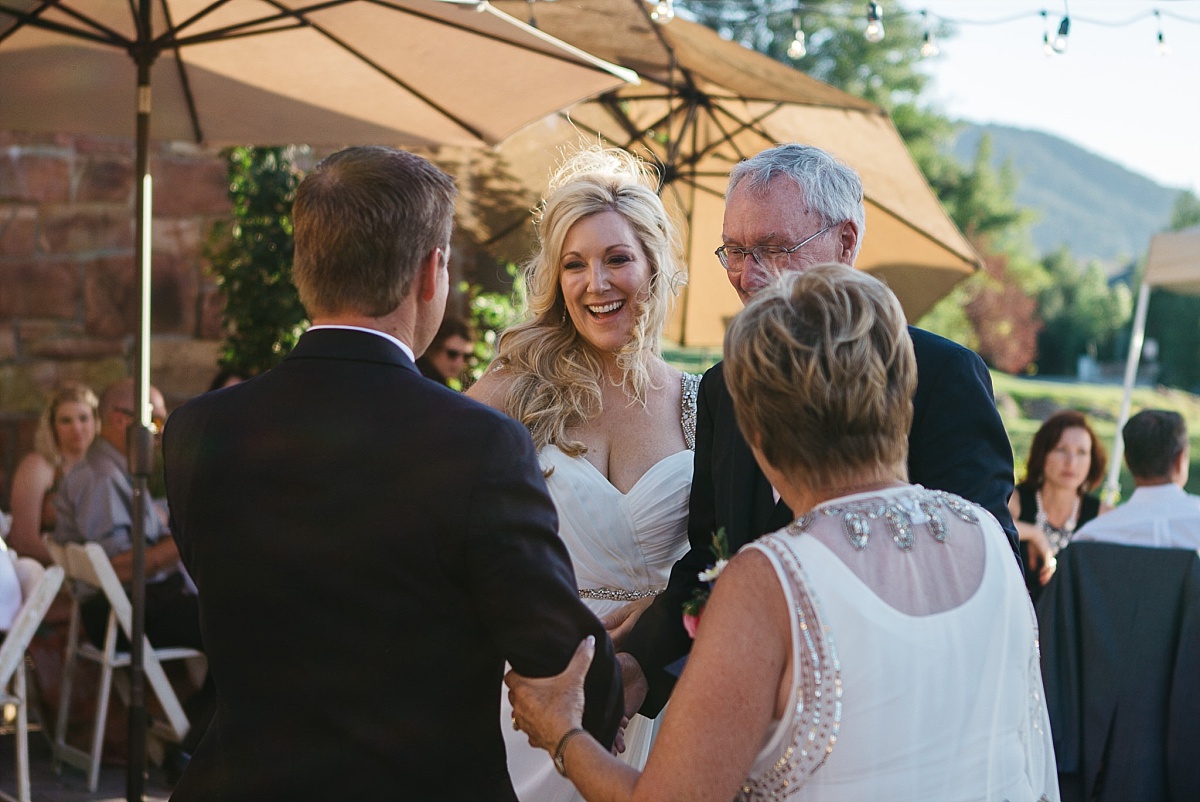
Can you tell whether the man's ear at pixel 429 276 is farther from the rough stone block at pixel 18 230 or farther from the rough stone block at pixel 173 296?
the rough stone block at pixel 173 296

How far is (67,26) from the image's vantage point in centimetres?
379

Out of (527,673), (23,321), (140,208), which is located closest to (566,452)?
(527,673)

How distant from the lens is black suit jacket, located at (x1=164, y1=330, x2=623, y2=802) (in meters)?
1.64

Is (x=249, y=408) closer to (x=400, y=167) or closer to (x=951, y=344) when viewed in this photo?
(x=400, y=167)

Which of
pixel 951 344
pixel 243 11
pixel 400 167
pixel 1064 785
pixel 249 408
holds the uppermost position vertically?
pixel 243 11

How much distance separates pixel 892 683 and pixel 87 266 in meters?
6.22

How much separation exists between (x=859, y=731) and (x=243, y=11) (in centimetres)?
336

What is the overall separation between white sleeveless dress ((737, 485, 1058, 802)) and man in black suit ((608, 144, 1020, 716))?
1.53 ft

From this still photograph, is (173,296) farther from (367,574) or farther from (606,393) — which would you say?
(367,574)

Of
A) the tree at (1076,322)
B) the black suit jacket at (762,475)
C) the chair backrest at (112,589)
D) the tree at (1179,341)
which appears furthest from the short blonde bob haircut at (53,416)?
the tree at (1076,322)

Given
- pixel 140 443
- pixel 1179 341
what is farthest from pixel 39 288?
pixel 1179 341

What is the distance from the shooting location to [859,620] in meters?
1.56

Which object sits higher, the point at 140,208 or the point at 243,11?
the point at 243,11

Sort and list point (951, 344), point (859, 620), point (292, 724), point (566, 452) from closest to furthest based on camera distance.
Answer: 1. point (859, 620)
2. point (292, 724)
3. point (951, 344)
4. point (566, 452)
